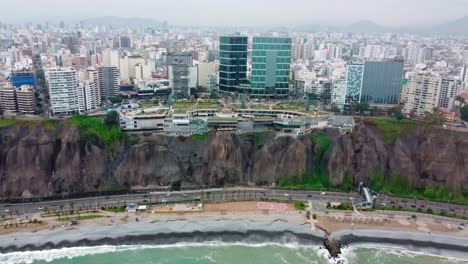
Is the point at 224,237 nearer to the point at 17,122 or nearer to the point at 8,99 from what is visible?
the point at 17,122

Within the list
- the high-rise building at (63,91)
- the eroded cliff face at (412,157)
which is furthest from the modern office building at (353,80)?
the high-rise building at (63,91)

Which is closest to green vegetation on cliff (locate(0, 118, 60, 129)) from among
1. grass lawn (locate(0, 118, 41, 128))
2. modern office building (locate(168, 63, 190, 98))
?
grass lawn (locate(0, 118, 41, 128))

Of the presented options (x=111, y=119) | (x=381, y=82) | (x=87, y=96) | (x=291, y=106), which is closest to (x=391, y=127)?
(x=291, y=106)

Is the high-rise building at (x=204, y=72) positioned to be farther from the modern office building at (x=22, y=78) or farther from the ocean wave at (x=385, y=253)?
the ocean wave at (x=385, y=253)

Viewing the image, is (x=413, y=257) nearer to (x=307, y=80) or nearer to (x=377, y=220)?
(x=377, y=220)

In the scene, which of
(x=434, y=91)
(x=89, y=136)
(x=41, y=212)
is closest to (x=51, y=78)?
(x=89, y=136)

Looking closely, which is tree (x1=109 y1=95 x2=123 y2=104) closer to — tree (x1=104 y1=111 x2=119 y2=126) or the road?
tree (x1=104 y1=111 x2=119 y2=126)
